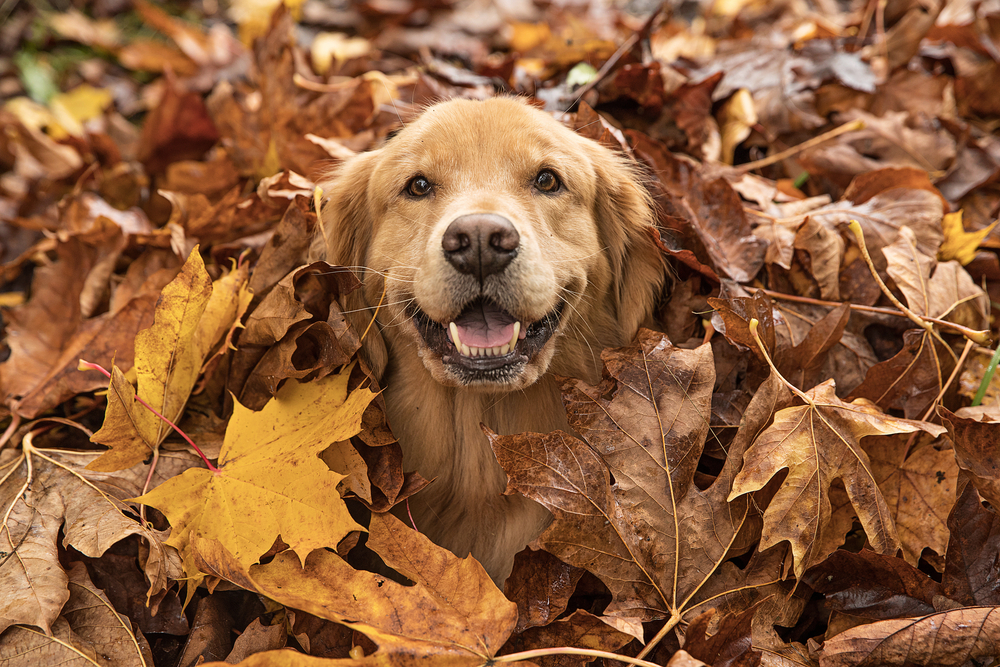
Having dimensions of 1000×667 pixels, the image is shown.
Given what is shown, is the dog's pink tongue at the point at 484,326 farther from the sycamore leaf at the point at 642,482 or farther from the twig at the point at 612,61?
the twig at the point at 612,61

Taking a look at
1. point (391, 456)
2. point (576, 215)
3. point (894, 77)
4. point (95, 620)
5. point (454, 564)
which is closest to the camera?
point (454, 564)

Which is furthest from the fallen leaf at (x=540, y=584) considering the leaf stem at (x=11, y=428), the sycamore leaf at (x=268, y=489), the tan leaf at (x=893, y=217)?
the leaf stem at (x=11, y=428)

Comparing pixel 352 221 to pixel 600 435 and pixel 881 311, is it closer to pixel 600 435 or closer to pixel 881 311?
pixel 600 435

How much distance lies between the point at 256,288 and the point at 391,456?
0.79 m

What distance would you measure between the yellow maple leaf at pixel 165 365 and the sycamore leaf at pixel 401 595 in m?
0.45

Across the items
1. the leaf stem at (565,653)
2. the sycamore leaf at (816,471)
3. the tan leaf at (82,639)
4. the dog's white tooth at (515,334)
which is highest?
the dog's white tooth at (515,334)

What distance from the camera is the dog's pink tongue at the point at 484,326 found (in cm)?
235

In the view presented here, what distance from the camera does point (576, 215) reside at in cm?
266

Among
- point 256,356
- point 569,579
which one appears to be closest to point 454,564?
point 569,579

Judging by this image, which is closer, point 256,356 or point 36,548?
point 36,548

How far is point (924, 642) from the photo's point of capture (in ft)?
6.27

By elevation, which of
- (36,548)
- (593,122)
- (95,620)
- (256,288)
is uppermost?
(593,122)

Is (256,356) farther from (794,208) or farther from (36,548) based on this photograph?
(794,208)

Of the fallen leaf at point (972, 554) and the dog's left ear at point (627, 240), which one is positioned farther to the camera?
the dog's left ear at point (627, 240)
